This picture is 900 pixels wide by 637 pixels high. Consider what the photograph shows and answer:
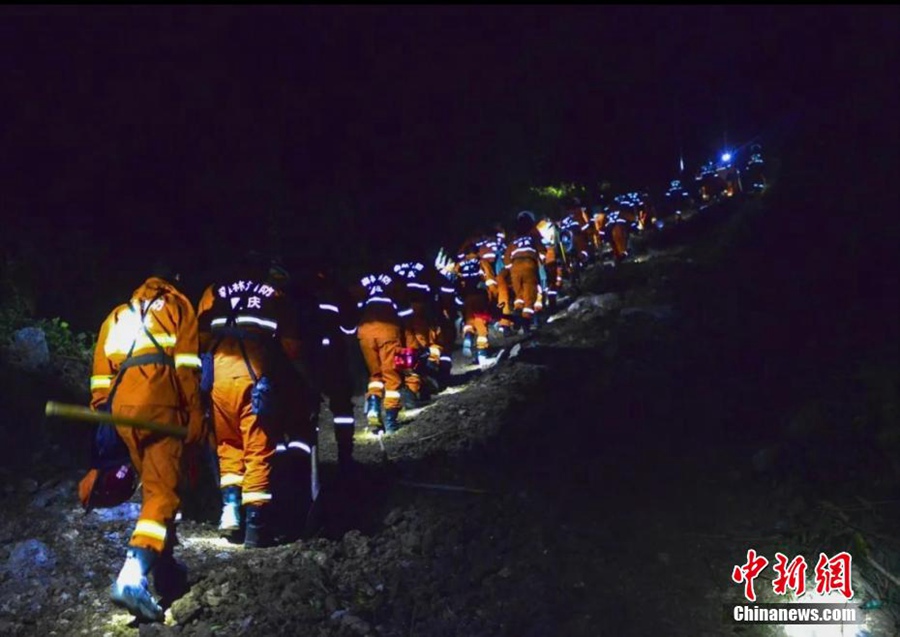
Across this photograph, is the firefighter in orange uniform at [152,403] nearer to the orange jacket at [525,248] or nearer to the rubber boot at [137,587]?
the rubber boot at [137,587]

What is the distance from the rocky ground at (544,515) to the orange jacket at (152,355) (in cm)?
118

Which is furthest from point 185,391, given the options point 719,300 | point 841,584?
point 719,300

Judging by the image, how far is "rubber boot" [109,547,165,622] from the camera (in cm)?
432

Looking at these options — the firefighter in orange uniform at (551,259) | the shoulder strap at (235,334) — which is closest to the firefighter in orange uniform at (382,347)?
the shoulder strap at (235,334)

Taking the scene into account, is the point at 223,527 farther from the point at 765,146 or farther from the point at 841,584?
the point at 765,146

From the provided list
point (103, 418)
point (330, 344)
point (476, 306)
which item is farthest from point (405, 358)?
point (103, 418)

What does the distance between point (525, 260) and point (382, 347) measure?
15.3 feet

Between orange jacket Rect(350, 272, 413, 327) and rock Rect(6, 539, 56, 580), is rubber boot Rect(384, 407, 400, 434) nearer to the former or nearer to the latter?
orange jacket Rect(350, 272, 413, 327)

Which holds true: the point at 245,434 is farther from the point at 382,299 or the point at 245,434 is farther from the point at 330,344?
the point at 382,299

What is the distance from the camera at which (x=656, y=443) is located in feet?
25.0

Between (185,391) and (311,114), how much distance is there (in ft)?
46.8

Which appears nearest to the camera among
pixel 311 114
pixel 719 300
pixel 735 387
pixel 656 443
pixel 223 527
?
pixel 223 527

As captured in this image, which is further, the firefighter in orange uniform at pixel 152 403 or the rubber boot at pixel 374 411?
the rubber boot at pixel 374 411

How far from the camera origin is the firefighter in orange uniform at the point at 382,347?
9062mm
